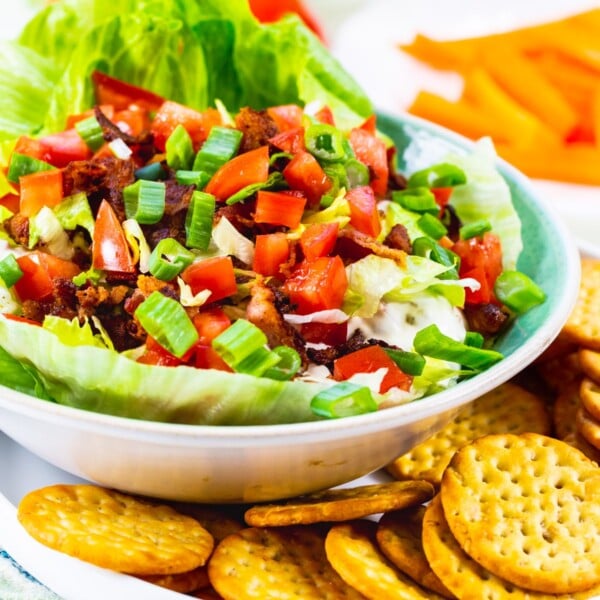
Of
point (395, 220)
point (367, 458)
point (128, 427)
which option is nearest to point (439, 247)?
point (395, 220)

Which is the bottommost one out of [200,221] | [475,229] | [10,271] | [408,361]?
[475,229]

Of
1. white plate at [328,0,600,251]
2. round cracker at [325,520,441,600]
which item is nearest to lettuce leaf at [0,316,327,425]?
round cracker at [325,520,441,600]

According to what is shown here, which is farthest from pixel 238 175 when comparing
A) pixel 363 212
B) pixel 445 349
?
pixel 445 349

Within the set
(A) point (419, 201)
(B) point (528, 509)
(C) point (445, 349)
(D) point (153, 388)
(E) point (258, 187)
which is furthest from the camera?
(A) point (419, 201)

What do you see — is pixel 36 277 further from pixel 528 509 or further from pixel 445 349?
pixel 528 509

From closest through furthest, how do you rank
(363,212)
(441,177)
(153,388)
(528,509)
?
(153,388), (528,509), (363,212), (441,177)

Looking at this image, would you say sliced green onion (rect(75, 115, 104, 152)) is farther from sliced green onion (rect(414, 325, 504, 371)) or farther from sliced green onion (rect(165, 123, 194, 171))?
Result: sliced green onion (rect(414, 325, 504, 371))

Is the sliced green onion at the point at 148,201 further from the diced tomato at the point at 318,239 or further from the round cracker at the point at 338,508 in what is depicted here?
the round cracker at the point at 338,508
